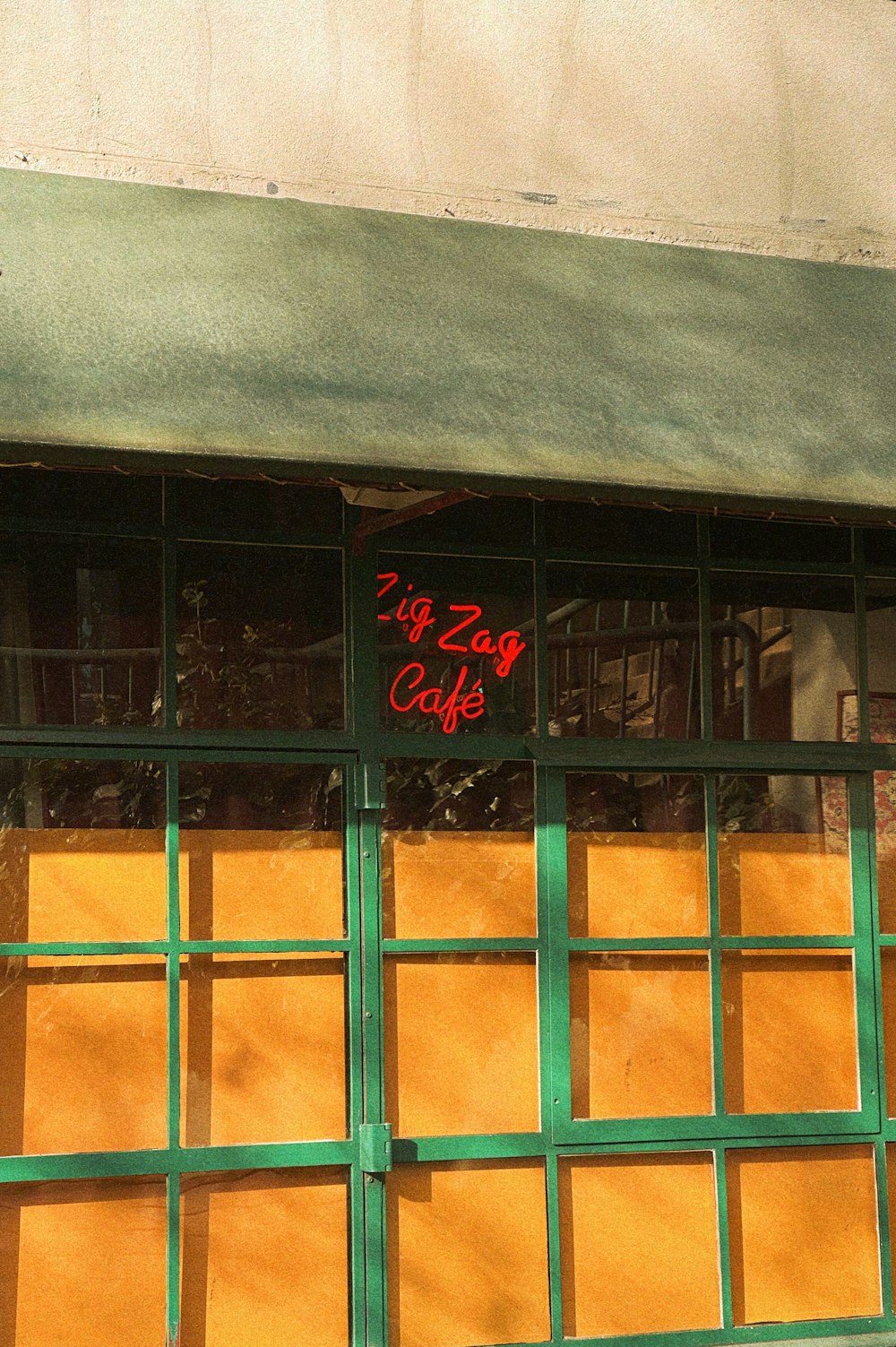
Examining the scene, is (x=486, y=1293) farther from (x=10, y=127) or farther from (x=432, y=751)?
(x=10, y=127)

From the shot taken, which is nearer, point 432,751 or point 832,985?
point 432,751

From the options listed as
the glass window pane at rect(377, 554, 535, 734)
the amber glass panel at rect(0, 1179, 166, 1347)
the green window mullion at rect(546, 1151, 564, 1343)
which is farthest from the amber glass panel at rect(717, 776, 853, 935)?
the amber glass panel at rect(0, 1179, 166, 1347)

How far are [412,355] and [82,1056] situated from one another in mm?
2284

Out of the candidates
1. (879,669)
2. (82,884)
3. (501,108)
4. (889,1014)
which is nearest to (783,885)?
(889,1014)

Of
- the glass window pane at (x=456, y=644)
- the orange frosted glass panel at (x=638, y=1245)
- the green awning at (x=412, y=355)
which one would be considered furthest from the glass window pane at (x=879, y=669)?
A: the orange frosted glass panel at (x=638, y=1245)

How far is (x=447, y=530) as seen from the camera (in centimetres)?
508

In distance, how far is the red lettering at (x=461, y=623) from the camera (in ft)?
16.5

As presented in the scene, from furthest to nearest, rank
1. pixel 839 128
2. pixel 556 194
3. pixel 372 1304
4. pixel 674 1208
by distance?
pixel 839 128
pixel 556 194
pixel 674 1208
pixel 372 1304

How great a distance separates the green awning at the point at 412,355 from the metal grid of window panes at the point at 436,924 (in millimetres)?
668

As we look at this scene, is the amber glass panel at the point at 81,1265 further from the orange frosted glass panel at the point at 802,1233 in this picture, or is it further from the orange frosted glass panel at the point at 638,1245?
the orange frosted glass panel at the point at 802,1233

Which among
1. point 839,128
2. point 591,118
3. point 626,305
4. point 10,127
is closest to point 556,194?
point 591,118

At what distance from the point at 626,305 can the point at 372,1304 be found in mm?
3220

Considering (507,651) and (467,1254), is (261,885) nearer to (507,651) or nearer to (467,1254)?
(507,651)

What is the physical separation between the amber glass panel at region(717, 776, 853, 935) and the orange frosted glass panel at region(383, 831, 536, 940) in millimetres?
716
